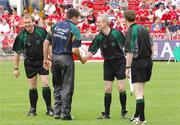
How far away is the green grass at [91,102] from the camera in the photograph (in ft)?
46.1

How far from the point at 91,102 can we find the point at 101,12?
2299 cm

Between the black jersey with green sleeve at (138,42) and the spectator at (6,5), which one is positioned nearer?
the black jersey with green sleeve at (138,42)

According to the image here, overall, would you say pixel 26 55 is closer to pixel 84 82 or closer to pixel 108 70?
pixel 108 70

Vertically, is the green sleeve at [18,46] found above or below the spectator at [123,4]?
above

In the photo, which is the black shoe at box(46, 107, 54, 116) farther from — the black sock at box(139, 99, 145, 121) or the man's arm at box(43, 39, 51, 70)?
the black sock at box(139, 99, 145, 121)

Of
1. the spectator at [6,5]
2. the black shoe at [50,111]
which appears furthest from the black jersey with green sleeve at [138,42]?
the spectator at [6,5]

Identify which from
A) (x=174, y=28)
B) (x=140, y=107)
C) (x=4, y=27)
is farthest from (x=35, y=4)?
(x=140, y=107)

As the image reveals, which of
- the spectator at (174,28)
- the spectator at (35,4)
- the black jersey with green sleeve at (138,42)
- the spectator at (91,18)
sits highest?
the black jersey with green sleeve at (138,42)

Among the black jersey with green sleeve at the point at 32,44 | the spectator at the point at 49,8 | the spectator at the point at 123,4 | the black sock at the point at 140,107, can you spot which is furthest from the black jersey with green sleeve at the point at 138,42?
the spectator at the point at 123,4

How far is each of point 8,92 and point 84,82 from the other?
4077mm

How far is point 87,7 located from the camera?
41.5 meters

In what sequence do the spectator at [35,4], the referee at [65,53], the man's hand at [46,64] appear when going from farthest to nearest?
the spectator at [35,4], the man's hand at [46,64], the referee at [65,53]

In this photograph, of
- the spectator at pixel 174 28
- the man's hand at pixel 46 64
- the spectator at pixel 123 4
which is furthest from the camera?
the spectator at pixel 123 4

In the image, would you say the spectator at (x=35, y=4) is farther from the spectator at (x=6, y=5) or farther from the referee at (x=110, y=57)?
the referee at (x=110, y=57)
